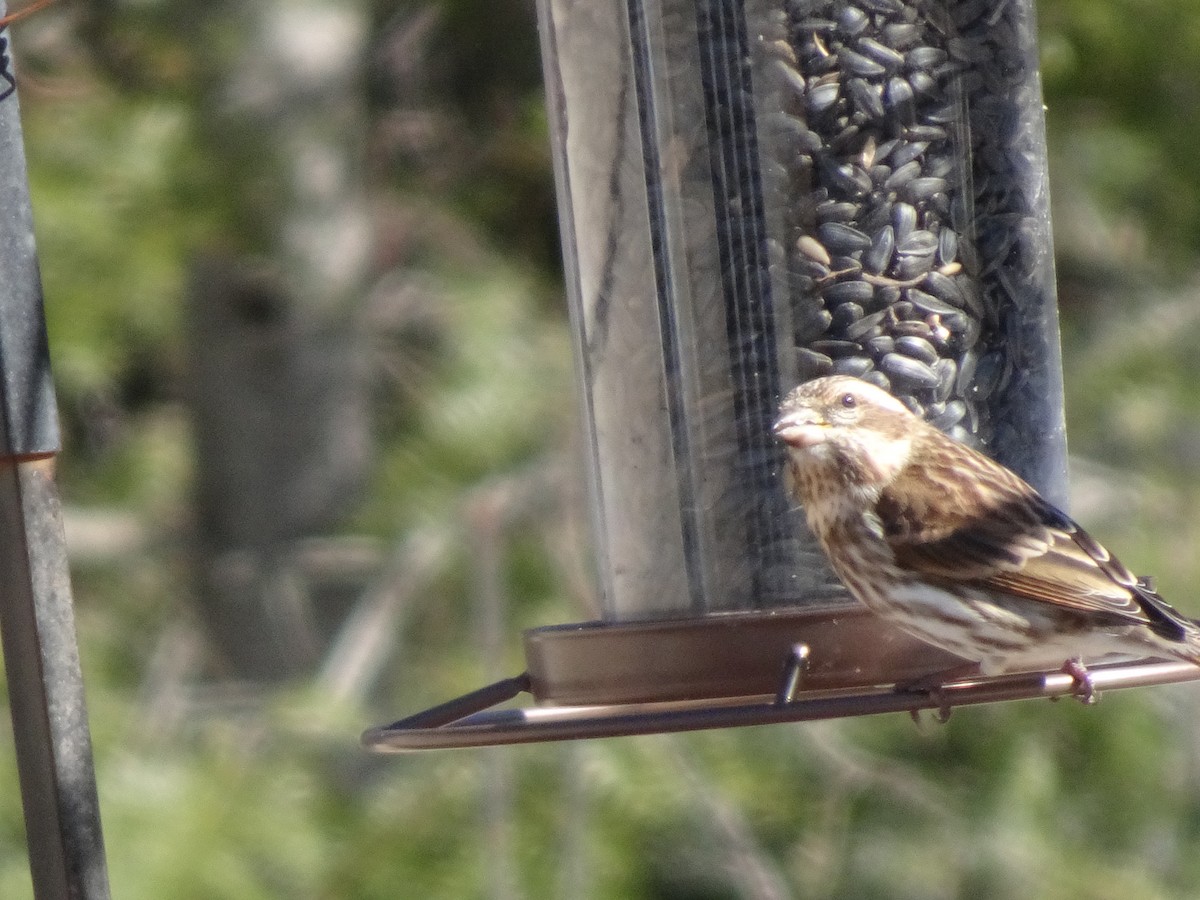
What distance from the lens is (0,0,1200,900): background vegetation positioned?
501 cm

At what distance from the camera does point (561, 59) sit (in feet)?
10.9

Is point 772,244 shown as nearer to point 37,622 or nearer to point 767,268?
point 767,268

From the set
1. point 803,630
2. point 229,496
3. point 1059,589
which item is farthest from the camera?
point 229,496

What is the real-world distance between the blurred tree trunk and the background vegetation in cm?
6

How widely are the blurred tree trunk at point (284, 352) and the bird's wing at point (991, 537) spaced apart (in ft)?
10.8

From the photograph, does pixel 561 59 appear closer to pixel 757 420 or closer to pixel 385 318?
pixel 757 420

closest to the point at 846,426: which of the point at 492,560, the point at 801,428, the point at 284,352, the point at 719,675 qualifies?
the point at 801,428

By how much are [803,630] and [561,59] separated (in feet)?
3.61

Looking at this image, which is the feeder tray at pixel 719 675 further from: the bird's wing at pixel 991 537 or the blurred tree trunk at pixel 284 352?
the blurred tree trunk at pixel 284 352

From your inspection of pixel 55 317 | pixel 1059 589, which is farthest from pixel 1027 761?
pixel 55 317

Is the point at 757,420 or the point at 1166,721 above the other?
the point at 757,420

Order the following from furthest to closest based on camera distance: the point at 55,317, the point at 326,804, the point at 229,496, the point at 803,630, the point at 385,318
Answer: the point at 385,318
the point at 229,496
the point at 55,317
the point at 326,804
the point at 803,630

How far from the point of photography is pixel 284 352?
659 centimetres

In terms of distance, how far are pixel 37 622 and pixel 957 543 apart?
1692 millimetres
